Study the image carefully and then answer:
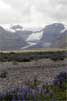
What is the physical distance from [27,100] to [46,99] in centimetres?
128

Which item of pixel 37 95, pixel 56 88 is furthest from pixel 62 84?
pixel 37 95

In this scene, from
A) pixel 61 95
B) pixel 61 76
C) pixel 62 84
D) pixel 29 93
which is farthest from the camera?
pixel 61 76

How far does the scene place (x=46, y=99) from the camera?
56.9 ft

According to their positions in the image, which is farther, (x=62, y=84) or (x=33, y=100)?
(x=62, y=84)

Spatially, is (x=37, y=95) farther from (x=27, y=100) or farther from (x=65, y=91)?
(x=65, y=91)

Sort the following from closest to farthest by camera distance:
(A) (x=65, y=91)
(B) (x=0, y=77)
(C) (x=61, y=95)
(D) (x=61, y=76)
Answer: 1. (C) (x=61, y=95)
2. (A) (x=65, y=91)
3. (D) (x=61, y=76)
4. (B) (x=0, y=77)

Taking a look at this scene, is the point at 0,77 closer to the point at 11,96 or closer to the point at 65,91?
the point at 65,91

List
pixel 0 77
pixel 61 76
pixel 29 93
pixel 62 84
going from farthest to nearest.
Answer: pixel 0 77 → pixel 61 76 → pixel 62 84 → pixel 29 93

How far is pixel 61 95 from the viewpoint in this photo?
64.5ft

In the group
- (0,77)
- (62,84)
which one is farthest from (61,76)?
(0,77)

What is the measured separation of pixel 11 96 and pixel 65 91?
17.1 feet

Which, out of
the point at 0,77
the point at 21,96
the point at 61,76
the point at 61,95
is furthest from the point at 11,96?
the point at 0,77

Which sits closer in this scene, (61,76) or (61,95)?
(61,95)

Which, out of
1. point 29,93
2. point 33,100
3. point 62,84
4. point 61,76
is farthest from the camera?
point 61,76
